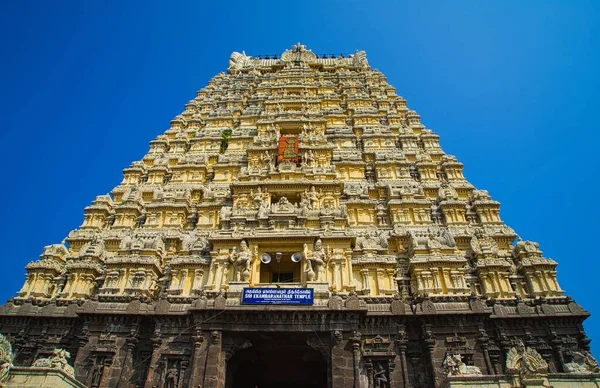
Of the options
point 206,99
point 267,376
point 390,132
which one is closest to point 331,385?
point 267,376

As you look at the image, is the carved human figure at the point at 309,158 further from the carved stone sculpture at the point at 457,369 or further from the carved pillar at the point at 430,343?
the carved stone sculpture at the point at 457,369

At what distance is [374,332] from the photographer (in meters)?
18.2

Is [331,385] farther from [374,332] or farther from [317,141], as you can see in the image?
[317,141]

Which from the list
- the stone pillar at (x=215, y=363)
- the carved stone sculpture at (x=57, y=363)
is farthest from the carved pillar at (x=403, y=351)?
the carved stone sculpture at (x=57, y=363)

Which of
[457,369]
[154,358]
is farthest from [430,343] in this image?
[154,358]

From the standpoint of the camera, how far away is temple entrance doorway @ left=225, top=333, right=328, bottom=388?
19.7 m

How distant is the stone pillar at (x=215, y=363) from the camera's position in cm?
1620

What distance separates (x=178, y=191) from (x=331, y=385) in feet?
54.7

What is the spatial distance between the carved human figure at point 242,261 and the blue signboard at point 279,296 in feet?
5.75

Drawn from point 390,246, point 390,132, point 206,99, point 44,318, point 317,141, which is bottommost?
point 44,318

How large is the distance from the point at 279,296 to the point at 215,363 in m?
3.84

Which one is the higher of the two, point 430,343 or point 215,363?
point 430,343

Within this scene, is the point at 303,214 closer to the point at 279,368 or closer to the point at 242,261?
the point at 242,261

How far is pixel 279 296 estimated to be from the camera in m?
17.7
